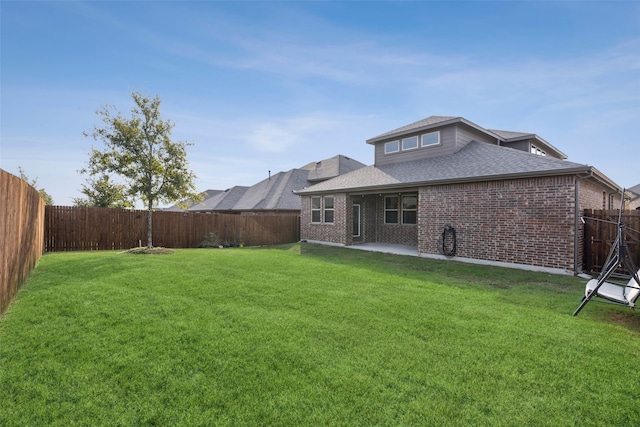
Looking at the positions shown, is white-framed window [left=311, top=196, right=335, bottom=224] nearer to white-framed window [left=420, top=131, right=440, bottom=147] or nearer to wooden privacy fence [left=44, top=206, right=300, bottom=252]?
wooden privacy fence [left=44, top=206, right=300, bottom=252]

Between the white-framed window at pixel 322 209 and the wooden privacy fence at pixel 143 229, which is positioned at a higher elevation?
the white-framed window at pixel 322 209

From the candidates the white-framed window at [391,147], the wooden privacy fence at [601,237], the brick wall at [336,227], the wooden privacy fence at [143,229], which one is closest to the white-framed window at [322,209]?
the brick wall at [336,227]

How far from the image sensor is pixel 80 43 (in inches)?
369

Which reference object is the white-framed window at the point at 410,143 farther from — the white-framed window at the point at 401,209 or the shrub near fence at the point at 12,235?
the shrub near fence at the point at 12,235

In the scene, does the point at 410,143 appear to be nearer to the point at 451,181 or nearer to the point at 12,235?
the point at 451,181

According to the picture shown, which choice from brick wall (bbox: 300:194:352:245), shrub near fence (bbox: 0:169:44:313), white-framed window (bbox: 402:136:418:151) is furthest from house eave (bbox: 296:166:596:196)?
shrub near fence (bbox: 0:169:44:313)

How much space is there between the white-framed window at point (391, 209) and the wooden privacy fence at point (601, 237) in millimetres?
8105

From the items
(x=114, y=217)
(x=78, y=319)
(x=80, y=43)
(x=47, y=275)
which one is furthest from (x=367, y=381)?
(x=114, y=217)

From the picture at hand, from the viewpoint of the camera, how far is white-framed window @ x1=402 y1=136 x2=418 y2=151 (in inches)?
603

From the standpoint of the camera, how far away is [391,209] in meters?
16.1

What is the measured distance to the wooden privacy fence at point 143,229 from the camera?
1309cm

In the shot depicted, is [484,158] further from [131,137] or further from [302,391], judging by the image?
[131,137]

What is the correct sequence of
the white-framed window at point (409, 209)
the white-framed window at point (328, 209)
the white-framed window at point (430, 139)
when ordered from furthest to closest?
the white-framed window at point (328, 209), the white-framed window at point (409, 209), the white-framed window at point (430, 139)

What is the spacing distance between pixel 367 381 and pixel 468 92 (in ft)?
44.3
